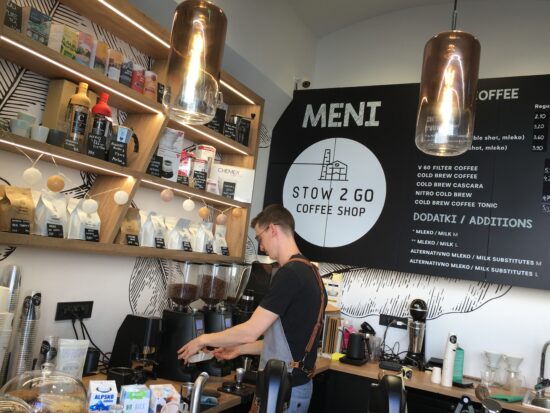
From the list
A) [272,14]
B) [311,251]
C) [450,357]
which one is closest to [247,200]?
[311,251]

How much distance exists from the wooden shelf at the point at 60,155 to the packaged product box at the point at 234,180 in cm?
92

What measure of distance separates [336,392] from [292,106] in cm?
231

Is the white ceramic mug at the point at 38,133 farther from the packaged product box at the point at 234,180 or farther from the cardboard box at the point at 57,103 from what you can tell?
the packaged product box at the point at 234,180

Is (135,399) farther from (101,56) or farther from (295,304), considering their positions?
(101,56)

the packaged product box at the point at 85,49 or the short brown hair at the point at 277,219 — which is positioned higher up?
the packaged product box at the point at 85,49

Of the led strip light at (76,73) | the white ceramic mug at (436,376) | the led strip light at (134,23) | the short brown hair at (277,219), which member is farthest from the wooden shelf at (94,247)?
the white ceramic mug at (436,376)

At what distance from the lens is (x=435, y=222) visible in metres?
3.71

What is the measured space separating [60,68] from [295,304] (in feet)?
4.86

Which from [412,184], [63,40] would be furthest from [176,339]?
[412,184]

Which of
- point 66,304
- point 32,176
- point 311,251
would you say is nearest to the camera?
point 32,176

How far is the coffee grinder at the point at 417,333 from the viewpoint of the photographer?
→ 3653 mm

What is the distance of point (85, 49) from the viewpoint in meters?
2.35

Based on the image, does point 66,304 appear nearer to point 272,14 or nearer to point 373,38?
point 272,14

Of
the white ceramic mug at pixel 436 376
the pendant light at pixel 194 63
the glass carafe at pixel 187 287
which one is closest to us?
the pendant light at pixel 194 63
